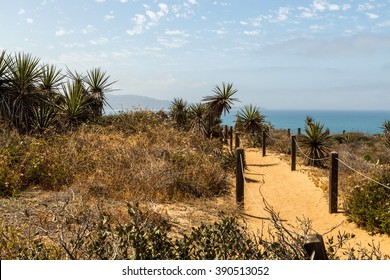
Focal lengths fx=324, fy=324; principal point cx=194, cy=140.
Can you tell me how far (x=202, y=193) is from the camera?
8414 mm

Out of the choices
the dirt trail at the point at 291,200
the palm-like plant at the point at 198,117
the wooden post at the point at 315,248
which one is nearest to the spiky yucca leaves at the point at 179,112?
the palm-like plant at the point at 198,117

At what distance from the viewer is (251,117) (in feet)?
62.3

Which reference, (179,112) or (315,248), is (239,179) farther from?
(179,112)

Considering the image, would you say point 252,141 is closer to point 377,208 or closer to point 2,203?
point 377,208

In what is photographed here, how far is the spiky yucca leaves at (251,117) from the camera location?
18.9 meters

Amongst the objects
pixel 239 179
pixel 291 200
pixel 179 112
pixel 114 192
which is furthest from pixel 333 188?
pixel 179 112

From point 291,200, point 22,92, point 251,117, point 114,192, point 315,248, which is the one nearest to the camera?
point 315,248

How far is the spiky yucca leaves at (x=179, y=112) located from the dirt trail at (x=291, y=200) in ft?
27.0

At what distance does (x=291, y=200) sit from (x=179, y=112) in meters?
13.3

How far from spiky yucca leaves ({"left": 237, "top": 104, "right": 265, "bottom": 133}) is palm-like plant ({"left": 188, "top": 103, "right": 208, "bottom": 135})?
217 cm

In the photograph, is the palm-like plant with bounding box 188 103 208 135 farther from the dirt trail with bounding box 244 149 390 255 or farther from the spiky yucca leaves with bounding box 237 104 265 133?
the dirt trail with bounding box 244 149 390 255

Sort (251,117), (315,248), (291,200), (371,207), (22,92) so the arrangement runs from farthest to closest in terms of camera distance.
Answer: (251,117) → (22,92) → (291,200) → (371,207) → (315,248)

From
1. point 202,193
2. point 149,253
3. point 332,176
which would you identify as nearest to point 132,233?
point 149,253

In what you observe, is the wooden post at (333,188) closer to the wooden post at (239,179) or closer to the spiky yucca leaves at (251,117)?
the wooden post at (239,179)
